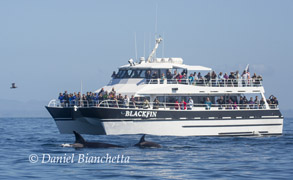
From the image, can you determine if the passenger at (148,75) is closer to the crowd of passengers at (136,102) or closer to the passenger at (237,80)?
the crowd of passengers at (136,102)

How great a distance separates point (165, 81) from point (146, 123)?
15.4 ft

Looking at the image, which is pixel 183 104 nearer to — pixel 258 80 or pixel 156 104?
pixel 156 104

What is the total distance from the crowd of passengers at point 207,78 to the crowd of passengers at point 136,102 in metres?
1.36

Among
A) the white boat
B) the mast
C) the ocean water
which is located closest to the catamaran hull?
the white boat

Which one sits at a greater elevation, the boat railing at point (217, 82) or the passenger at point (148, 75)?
the passenger at point (148, 75)

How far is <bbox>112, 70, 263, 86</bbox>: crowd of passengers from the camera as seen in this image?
46.9 metres

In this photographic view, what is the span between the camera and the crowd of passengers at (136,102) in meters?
43.5

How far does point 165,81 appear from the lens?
152 feet

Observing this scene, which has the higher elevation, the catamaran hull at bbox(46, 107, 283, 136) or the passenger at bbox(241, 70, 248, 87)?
the passenger at bbox(241, 70, 248, 87)

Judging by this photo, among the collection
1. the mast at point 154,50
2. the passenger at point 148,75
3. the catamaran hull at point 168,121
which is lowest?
the catamaran hull at point 168,121

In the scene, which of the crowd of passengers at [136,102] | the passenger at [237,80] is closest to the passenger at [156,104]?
the crowd of passengers at [136,102]

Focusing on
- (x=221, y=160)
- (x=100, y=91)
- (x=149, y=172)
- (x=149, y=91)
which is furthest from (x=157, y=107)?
(x=149, y=172)

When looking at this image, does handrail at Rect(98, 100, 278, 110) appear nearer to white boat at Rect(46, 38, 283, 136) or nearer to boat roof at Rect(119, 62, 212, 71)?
white boat at Rect(46, 38, 283, 136)

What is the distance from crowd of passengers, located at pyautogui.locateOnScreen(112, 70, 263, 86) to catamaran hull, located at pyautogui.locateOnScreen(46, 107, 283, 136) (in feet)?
9.29
